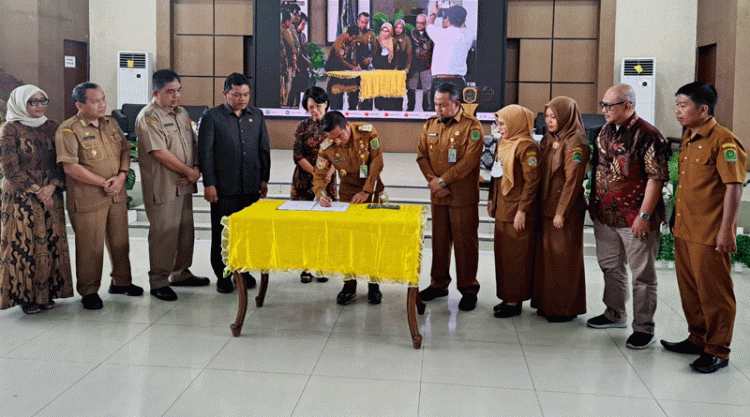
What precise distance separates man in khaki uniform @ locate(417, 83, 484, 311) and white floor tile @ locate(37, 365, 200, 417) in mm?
1879

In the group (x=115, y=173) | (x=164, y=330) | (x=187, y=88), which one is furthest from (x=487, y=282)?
(x=187, y=88)

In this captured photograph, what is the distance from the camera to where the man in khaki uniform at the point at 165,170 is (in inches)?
177

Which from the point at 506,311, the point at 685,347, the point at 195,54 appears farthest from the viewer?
the point at 195,54

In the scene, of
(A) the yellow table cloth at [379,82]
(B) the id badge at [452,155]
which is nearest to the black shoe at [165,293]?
(B) the id badge at [452,155]

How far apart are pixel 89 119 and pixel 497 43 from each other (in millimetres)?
7376

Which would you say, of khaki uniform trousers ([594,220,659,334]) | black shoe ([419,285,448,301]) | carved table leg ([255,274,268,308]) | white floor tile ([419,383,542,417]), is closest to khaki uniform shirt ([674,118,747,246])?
khaki uniform trousers ([594,220,659,334])

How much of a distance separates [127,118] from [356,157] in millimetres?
6776

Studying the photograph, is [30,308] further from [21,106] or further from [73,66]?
[73,66]

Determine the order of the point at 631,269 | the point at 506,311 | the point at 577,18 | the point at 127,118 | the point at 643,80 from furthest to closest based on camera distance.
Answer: the point at 577,18
the point at 643,80
the point at 127,118
the point at 506,311
the point at 631,269

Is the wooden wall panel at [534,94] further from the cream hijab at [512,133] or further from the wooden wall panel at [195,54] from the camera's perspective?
the cream hijab at [512,133]

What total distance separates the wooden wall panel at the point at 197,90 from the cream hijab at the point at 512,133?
799cm

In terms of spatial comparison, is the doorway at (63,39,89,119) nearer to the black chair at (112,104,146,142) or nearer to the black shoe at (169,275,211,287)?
the black chair at (112,104,146,142)

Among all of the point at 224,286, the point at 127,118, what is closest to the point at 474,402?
the point at 224,286

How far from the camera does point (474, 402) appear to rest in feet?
9.82
